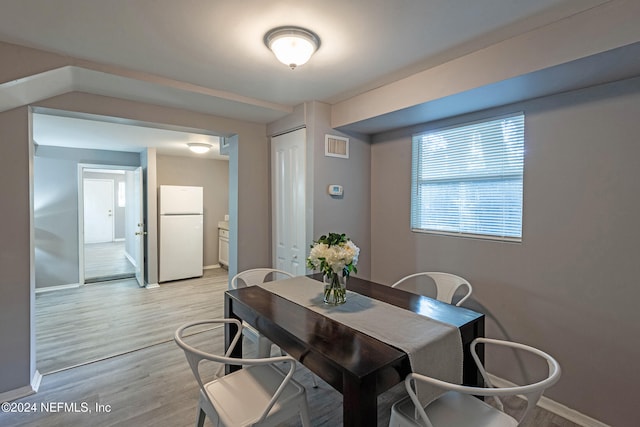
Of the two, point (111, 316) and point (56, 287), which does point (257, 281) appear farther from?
point (56, 287)

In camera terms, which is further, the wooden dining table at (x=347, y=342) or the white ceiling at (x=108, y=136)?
the white ceiling at (x=108, y=136)

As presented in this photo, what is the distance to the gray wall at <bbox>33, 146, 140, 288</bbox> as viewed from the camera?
469 centimetres

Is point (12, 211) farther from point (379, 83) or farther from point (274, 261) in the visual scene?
point (379, 83)

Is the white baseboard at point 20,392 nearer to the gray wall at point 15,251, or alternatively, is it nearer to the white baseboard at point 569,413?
the gray wall at point 15,251

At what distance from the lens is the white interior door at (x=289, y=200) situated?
9.70 feet

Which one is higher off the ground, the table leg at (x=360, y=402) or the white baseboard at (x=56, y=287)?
the table leg at (x=360, y=402)

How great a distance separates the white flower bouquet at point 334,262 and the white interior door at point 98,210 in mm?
10365

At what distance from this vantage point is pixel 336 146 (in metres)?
2.97

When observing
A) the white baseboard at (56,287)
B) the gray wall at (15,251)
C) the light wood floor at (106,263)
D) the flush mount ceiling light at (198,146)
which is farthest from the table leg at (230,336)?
the light wood floor at (106,263)

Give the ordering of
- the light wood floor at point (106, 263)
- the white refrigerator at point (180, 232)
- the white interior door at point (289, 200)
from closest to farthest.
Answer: the white interior door at point (289, 200), the white refrigerator at point (180, 232), the light wood floor at point (106, 263)

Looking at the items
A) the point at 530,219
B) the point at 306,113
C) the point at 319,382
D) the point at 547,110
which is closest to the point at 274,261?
the point at 319,382

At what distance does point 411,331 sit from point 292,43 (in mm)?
1643

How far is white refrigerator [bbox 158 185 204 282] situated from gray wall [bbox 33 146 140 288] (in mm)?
1273

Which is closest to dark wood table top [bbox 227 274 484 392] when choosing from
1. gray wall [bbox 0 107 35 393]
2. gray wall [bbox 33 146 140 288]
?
gray wall [bbox 0 107 35 393]
